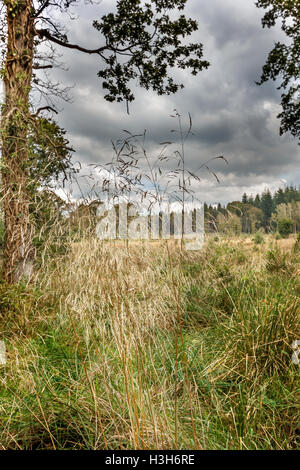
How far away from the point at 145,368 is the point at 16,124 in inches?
163

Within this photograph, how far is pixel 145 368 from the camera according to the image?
6.03 ft

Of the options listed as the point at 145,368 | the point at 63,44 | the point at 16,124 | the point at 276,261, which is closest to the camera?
the point at 145,368

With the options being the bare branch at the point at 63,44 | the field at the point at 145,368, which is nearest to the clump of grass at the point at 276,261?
the field at the point at 145,368

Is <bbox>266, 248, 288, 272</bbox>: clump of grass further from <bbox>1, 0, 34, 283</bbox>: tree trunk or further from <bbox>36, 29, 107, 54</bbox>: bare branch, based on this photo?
<bbox>36, 29, 107, 54</bbox>: bare branch

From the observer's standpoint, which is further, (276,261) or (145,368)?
(276,261)

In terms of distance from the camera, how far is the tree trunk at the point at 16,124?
160 inches

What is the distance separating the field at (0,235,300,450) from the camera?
1.47m

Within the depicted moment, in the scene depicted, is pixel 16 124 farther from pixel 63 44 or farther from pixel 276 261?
pixel 276 261

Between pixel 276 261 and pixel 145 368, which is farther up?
pixel 276 261

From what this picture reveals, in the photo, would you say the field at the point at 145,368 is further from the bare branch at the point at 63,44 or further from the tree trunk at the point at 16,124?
the bare branch at the point at 63,44

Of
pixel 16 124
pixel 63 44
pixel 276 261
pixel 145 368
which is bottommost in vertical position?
pixel 145 368

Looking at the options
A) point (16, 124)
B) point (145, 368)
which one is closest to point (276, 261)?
point (145, 368)
